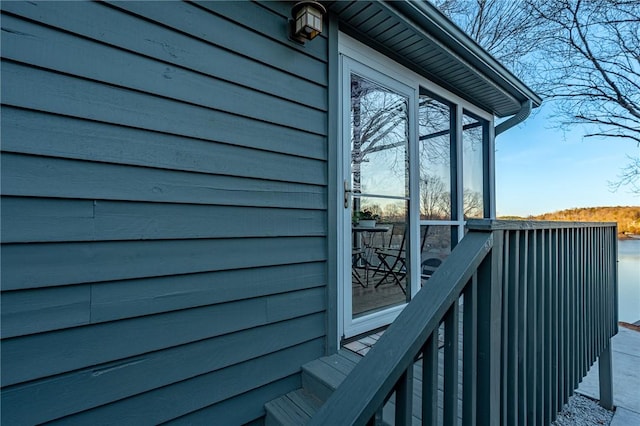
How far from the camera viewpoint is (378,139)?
8.64ft

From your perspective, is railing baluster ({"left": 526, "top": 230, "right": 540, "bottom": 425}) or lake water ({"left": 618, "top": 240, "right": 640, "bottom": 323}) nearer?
railing baluster ({"left": 526, "top": 230, "right": 540, "bottom": 425})

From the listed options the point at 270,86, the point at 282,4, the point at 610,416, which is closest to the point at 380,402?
the point at 270,86

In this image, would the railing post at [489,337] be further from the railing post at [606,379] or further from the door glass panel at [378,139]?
the railing post at [606,379]

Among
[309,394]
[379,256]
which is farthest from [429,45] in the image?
[309,394]

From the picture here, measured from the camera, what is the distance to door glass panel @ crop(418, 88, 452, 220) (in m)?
3.07

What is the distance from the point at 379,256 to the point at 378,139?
104 centimetres

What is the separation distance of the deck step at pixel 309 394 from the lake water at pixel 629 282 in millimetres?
6141

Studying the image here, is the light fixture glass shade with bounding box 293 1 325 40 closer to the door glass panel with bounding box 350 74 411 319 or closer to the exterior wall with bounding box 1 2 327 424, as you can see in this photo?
the exterior wall with bounding box 1 2 327 424

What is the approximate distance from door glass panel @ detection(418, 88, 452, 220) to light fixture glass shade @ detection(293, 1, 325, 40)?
1.52 meters

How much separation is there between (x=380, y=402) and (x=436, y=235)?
105 inches

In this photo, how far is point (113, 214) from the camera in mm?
1326

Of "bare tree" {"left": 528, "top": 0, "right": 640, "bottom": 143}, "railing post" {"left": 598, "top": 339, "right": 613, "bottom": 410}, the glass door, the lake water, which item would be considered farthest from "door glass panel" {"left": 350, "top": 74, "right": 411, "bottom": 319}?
"bare tree" {"left": 528, "top": 0, "right": 640, "bottom": 143}

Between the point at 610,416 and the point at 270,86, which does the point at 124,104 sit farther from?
the point at 610,416

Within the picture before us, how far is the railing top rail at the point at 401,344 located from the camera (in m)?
0.74
